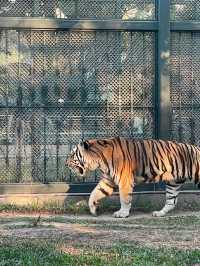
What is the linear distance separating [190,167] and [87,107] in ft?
5.45

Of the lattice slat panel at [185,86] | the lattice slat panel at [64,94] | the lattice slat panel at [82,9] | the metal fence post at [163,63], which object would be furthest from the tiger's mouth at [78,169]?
the lattice slat panel at [82,9]

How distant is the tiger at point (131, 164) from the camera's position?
29.4 ft

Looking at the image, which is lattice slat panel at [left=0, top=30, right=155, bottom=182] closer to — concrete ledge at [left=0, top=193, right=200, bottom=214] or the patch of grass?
concrete ledge at [left=0, top=193, right=200, bottom=214]

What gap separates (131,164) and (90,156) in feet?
1.82

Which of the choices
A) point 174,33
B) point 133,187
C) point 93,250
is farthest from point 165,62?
point 93,250

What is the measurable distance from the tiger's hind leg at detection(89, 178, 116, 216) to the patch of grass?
8.67 ft

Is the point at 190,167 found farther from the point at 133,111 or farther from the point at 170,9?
the point at 170,9

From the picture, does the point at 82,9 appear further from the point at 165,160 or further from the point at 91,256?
the point at 91,256

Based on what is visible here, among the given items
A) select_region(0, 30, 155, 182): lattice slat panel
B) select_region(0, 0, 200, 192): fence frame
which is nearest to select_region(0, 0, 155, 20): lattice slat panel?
select_region(0, 0, 200, 192): fence frame

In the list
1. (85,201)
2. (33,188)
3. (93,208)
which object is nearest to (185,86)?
(85,201)

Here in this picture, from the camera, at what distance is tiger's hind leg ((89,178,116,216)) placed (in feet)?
29.3

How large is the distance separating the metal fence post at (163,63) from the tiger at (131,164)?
0.48 metres

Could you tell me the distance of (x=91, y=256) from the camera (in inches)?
226

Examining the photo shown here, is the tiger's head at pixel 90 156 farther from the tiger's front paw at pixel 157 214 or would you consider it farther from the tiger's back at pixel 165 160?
the tiger's front paw at pixel 157 214
